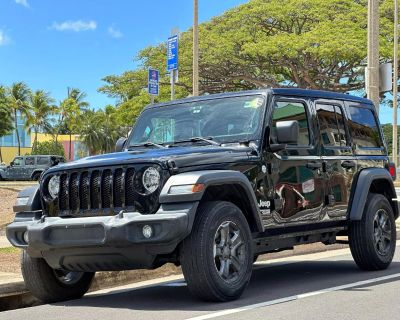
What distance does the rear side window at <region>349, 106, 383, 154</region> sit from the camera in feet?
29.1

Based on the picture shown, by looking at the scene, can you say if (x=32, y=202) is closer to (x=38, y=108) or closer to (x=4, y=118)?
(x=4, y=118)

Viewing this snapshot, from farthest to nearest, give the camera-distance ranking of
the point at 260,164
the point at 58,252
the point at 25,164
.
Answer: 1. the point at 25,164
2. the point at 260,164
3. the point at 58,252

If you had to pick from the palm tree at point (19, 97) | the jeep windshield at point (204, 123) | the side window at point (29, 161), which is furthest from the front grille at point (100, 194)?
the palm tree at point (19, 97)

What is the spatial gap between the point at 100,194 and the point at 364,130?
420 cm

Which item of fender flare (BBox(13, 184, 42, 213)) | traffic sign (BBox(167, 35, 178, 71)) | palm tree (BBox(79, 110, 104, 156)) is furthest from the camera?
palm tree (BBox(79, 110, 104, 156))

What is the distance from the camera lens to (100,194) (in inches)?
254

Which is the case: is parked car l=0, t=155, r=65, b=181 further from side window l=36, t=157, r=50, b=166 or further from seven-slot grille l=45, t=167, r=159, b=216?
seven-slot grille l=45, t=167, r=159, b=216

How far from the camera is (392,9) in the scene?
117ft

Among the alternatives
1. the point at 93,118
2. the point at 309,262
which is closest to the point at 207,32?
the point at 309,262

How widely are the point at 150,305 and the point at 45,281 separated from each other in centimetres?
118

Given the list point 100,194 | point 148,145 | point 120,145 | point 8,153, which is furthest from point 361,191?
point 8,153

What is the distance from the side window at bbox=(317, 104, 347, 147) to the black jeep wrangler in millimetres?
15

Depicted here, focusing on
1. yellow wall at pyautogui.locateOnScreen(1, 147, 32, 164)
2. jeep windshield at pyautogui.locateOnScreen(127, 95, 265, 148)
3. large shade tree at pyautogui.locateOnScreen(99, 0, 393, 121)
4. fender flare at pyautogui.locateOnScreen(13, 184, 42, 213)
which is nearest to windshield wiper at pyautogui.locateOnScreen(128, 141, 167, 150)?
jeep windshield at pyautogui.locateOnScreen(127, 95, 265, 148)

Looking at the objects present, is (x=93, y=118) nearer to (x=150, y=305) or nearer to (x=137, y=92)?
(x=137, y=92)
